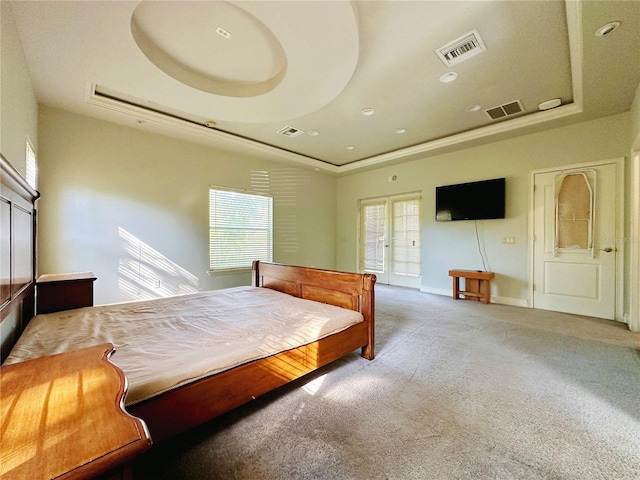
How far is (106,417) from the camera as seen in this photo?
2.30 feet

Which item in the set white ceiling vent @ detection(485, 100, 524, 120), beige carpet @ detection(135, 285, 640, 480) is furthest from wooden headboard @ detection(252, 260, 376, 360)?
white ceiling vent @ detection(485, 100, 524, 120)

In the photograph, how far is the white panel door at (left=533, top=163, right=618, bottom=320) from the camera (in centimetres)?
357

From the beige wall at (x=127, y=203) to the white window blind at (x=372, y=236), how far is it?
9.47ft

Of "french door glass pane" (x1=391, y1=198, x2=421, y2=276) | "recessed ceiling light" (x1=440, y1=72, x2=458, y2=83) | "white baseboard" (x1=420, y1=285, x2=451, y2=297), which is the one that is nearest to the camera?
"recessed ceiling light" (x1=440, y1=72, x2=458, y2=83)

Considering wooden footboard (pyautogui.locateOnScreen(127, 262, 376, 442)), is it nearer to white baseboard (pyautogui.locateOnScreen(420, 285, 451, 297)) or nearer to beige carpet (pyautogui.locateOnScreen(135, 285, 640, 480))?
beige carpet (pyautogui.locateOnScreen(135, 285, 640, 480))

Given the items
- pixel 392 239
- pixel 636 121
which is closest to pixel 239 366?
pixel 636 121

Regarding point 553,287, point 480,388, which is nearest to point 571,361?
point 480,388

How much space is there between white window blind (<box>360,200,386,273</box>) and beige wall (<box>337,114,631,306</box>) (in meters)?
0.45

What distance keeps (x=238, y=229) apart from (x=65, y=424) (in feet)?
14.7

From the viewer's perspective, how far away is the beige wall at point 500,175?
12.0 feet

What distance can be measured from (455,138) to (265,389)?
4679 mm

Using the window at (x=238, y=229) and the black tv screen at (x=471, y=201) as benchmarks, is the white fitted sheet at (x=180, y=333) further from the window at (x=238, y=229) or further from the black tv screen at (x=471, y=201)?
the black tv screen at (x=471, y=201)

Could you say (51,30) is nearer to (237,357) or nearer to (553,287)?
(237,357)

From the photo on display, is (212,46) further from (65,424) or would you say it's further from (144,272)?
(144,272)
